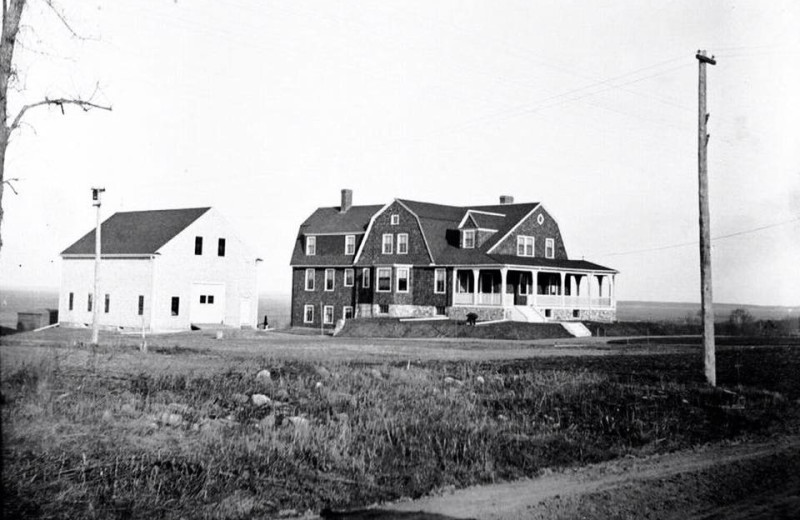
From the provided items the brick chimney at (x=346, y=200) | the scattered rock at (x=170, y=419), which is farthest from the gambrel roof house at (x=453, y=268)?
the scattered rock at (x=170, y=419)

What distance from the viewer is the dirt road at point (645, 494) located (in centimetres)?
1045

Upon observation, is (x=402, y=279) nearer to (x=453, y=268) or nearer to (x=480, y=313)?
(x=453, y=268)

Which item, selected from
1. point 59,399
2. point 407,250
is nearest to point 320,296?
point 407,250

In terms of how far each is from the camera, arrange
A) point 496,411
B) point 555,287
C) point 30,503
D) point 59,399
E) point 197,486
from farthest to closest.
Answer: point 555,287, point 496,411, point 59,399, point 197,486, point 30,503

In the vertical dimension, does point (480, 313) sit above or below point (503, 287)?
below

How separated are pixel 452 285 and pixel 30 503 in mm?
46113

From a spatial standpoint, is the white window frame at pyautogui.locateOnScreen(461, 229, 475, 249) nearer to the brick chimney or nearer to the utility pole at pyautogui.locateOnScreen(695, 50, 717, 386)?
the brick chimney

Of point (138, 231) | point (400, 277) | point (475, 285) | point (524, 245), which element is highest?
point (138, 231)

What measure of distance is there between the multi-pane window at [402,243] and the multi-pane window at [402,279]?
129 cm

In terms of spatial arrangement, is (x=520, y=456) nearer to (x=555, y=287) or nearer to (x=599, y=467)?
(x=599, y=467)

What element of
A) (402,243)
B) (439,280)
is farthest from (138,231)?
(439,280)

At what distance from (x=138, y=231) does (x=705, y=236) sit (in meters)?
40.7

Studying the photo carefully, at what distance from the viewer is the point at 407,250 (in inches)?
2240

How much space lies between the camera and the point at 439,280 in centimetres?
5528
